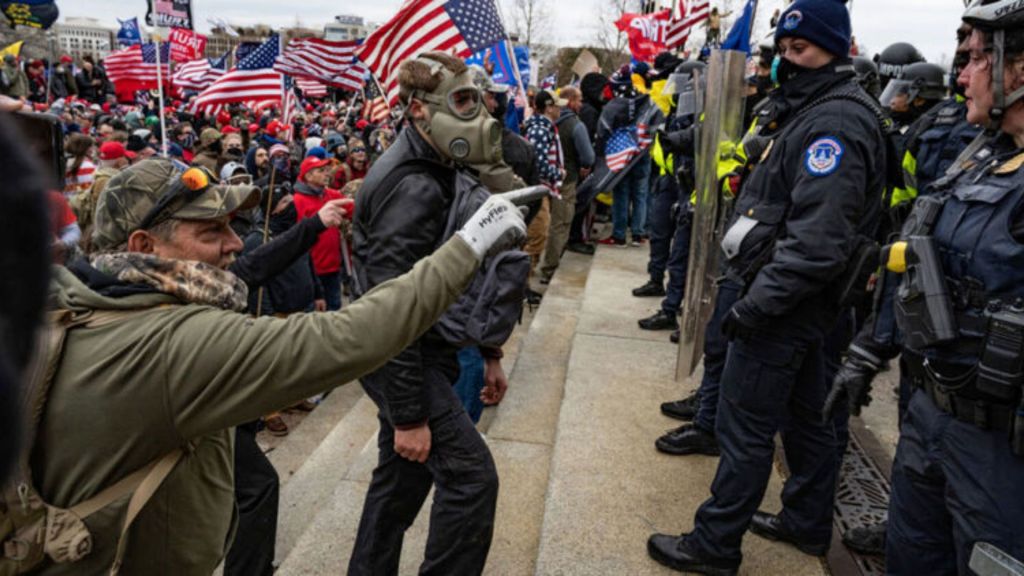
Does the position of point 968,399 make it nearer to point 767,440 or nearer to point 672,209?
point 767,440

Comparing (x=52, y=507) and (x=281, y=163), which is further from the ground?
(x=281, y=163)

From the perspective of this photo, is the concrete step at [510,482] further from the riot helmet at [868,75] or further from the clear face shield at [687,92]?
the riot helmet at [868,75]

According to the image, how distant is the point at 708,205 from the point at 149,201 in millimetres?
2967

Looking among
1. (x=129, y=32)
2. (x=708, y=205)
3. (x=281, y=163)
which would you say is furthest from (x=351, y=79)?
(x=129, y=32)

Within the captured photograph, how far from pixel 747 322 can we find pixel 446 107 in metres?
1.40

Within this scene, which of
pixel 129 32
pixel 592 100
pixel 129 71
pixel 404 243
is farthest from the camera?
pixel 129 32

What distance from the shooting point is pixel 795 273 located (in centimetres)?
258

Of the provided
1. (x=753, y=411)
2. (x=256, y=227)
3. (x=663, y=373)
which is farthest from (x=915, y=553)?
(x=256, y=227)

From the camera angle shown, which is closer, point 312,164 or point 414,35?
point 414,35

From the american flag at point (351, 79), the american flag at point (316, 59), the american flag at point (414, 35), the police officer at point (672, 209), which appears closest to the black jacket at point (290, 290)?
the american flag at point (414, 35)

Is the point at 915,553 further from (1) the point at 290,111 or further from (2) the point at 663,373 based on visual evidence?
(1) the point at 290,111

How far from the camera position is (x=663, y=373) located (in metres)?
5.28

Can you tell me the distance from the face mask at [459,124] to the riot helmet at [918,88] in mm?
4461

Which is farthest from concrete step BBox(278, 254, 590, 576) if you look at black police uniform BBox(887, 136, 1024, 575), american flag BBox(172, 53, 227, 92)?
american flag BBox(172, 53, 227, 92)
